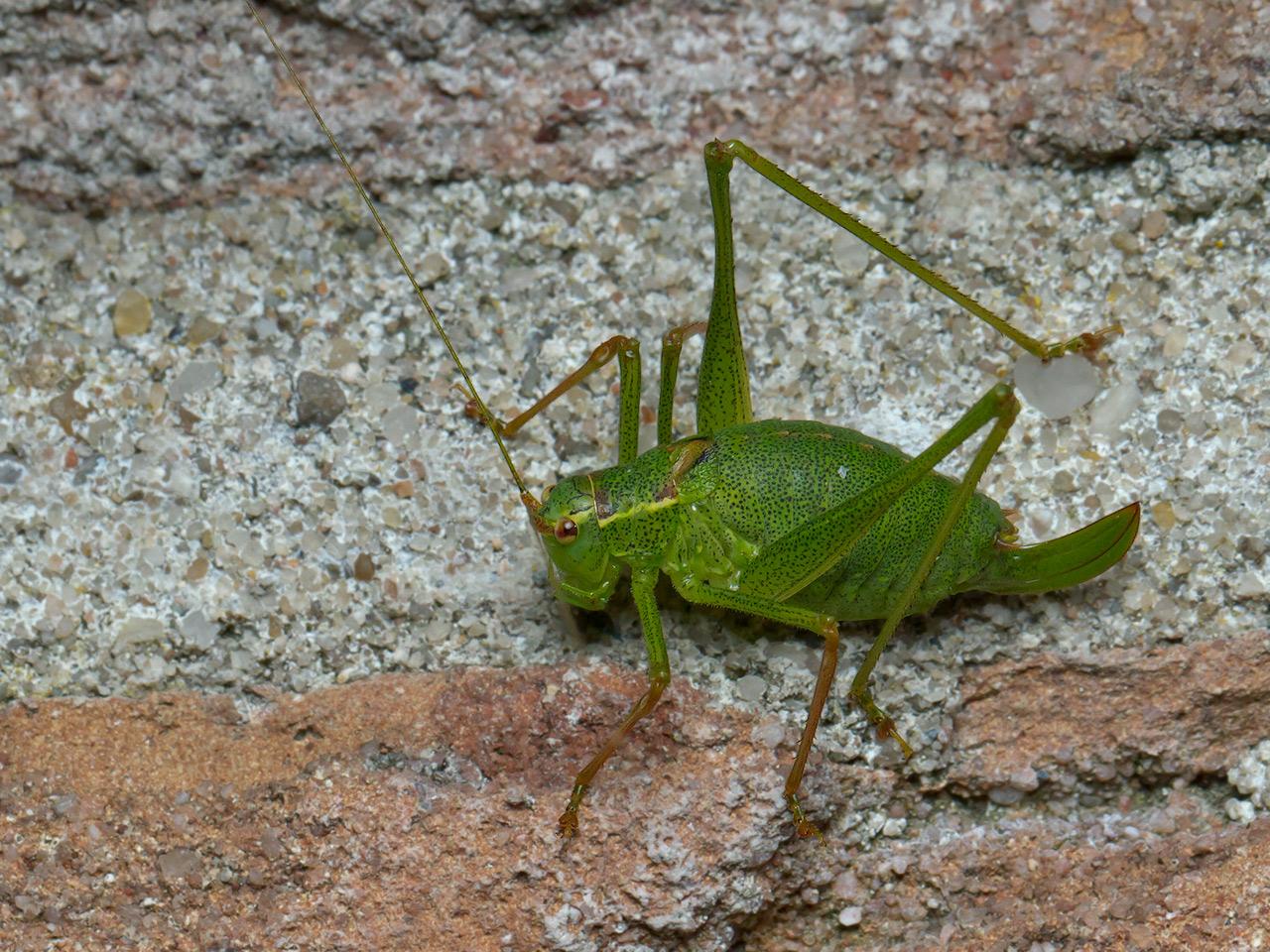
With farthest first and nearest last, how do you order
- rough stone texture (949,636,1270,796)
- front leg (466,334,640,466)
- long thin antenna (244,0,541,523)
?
1. front leg (466,334,640,466)
2. long thin antenna (244,0,541,523)
3. rough stone texture (949,636,1270,796)

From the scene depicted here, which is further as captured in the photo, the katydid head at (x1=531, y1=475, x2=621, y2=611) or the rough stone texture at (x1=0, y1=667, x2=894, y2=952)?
the katydid head at (x1=531, y1=475, x2=621, y2=611)

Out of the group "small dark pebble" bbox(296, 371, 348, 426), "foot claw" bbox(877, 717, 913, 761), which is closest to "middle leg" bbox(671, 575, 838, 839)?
"foot claw" bbox(877, 717, 913, 761)

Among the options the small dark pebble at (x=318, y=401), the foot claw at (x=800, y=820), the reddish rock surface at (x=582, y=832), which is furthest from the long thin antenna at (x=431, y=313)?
the foot claw at (x=800, y=820)

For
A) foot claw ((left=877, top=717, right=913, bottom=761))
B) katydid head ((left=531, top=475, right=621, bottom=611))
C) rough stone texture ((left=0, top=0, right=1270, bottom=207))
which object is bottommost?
foot claw ((left=877, top=717, right=913, bottom=761))

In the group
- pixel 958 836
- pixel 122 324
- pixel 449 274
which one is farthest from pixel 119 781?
pixel 958 836

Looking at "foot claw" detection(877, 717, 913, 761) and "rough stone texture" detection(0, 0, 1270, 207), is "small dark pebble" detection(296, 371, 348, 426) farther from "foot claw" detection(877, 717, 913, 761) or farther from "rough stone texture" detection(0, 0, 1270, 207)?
"foot claw" detection(877, 717, 913, 761)

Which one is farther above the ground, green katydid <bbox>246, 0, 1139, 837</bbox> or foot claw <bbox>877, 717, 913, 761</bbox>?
green katydid <bbox>246, 0, 1139, 837</bbox>

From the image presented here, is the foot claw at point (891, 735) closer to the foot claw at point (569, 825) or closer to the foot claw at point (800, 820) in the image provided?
the foot claw at point (800, 820)

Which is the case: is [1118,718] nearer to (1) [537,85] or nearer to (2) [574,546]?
(2) [574,546]
